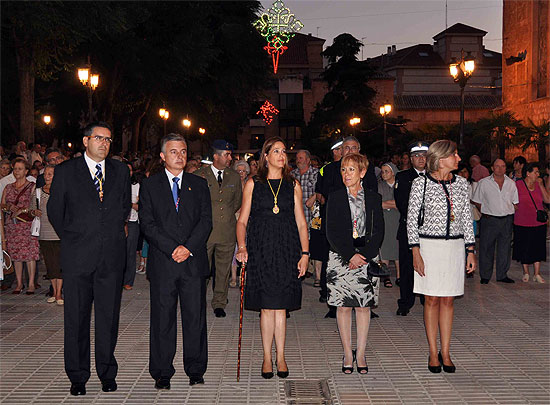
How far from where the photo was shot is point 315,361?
22.8 ft

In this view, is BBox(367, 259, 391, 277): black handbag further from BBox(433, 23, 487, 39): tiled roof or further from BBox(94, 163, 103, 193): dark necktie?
BBox(433, 23, 487, 39): tiled roof

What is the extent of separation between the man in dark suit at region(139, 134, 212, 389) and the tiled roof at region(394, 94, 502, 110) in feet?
218

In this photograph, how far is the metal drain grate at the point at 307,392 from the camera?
5766 mm

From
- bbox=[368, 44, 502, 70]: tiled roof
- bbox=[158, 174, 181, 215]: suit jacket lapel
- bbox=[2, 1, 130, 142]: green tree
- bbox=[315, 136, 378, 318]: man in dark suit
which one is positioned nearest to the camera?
bbox=[158, 174, 181, 215]: suit jacket lapel

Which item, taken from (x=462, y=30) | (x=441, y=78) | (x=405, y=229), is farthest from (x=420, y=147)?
(x=462, y=30)

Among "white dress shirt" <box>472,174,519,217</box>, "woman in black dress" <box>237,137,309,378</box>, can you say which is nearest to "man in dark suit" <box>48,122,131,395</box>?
"woman in black dress" <box>237,137,309,378</box>

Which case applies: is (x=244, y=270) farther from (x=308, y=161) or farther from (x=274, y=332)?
(x=308, y=161)

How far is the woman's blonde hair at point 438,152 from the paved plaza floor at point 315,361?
6.37 feet

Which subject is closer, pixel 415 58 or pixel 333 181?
pixel 333 181

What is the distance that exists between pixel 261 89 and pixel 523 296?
28.3m

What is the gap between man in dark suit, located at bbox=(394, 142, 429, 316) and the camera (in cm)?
920

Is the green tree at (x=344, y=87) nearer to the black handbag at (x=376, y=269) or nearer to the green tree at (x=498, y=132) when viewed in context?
the green tree at (x=498, y=132)

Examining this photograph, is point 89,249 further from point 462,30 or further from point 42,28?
point 462,30

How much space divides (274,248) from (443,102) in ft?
226
